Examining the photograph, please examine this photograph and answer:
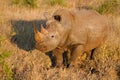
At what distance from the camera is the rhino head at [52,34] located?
5.95 metres

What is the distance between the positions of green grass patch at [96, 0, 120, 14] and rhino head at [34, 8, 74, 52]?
4478 millimetres

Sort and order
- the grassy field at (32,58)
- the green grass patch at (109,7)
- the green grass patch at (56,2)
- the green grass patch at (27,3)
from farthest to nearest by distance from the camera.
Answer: the green grass patch at (56,2)
the green grass patch at (27,3)
the green grass patch at (109,7)
the grassy field at (32,58)

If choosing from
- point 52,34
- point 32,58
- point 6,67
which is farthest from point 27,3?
point 6,67

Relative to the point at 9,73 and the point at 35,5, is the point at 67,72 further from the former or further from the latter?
the point at 35,5

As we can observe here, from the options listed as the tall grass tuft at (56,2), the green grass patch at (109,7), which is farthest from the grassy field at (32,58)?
the tall grass tuft at (56,2)

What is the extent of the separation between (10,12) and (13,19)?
3.35ft

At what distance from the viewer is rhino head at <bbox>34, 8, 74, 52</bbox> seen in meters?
5.95

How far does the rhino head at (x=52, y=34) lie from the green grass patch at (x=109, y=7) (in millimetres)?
4478

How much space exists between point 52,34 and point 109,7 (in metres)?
5.17

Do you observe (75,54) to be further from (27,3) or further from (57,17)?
(27,3)

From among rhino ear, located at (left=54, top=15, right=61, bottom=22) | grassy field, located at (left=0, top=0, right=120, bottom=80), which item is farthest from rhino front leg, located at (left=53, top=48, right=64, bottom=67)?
rhino ear, located at (left=54, top=15, right=61, bottom=22)

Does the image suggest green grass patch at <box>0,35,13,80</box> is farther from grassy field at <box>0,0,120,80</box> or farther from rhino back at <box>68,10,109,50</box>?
rhino back at <box>68,10,109,50</box>

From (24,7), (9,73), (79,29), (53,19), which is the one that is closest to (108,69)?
(79,29)

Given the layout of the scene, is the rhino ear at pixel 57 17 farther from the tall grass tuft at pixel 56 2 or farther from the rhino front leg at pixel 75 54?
the tall grass tuft at pixel 56 2
